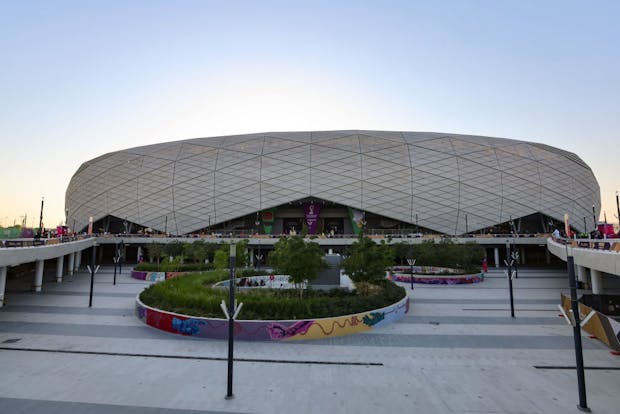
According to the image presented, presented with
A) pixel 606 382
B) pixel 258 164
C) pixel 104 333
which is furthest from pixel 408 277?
pixel 258 164

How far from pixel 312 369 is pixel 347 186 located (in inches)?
1962

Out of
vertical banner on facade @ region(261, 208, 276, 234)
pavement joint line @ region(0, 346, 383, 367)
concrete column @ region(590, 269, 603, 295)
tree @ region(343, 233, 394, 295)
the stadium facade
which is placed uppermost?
the stadium facade

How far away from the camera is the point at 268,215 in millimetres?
60562

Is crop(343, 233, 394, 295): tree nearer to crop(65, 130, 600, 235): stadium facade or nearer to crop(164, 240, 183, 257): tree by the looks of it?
crop(164, 240, 183, 257): tree

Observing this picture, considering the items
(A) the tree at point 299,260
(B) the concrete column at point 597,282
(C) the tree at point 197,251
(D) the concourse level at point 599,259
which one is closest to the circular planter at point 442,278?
(D) the concourse level at point 599,259

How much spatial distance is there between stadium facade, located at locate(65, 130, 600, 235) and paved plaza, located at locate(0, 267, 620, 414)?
42.5 meters

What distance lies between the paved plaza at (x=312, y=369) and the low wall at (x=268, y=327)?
43 cm

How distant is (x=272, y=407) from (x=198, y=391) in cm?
200

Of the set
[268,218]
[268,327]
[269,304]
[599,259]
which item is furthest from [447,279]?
[268,218]

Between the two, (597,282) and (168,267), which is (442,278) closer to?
(597,282)

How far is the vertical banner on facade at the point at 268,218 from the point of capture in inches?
2379

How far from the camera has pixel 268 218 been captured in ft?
199

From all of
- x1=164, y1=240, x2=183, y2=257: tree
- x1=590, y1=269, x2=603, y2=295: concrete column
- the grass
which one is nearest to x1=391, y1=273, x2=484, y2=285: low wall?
x1=590, y1=269, x2=603, y2=295: concrete column

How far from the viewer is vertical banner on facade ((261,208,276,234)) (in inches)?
2379
